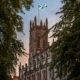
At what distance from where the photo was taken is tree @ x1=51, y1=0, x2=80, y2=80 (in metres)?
19.5

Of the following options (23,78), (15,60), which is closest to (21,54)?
(15,60)

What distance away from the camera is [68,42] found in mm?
20391

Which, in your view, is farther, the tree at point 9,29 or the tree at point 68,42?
the tree at point 68,42

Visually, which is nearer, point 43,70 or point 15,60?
point 15,60

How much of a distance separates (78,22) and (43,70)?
57712mm

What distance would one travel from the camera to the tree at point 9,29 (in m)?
17.1

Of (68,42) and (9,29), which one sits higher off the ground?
(9,29)

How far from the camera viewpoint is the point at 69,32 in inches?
812

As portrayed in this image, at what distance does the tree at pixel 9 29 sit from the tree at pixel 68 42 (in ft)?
8.75

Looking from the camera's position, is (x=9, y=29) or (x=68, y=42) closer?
(x=9, y=29)

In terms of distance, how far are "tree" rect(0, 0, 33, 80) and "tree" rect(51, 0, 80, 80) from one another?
2.67 metres

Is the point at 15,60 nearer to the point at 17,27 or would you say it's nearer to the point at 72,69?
the point at 17,27

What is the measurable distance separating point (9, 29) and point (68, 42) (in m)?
4.07

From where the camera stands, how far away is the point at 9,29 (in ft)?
57.2
